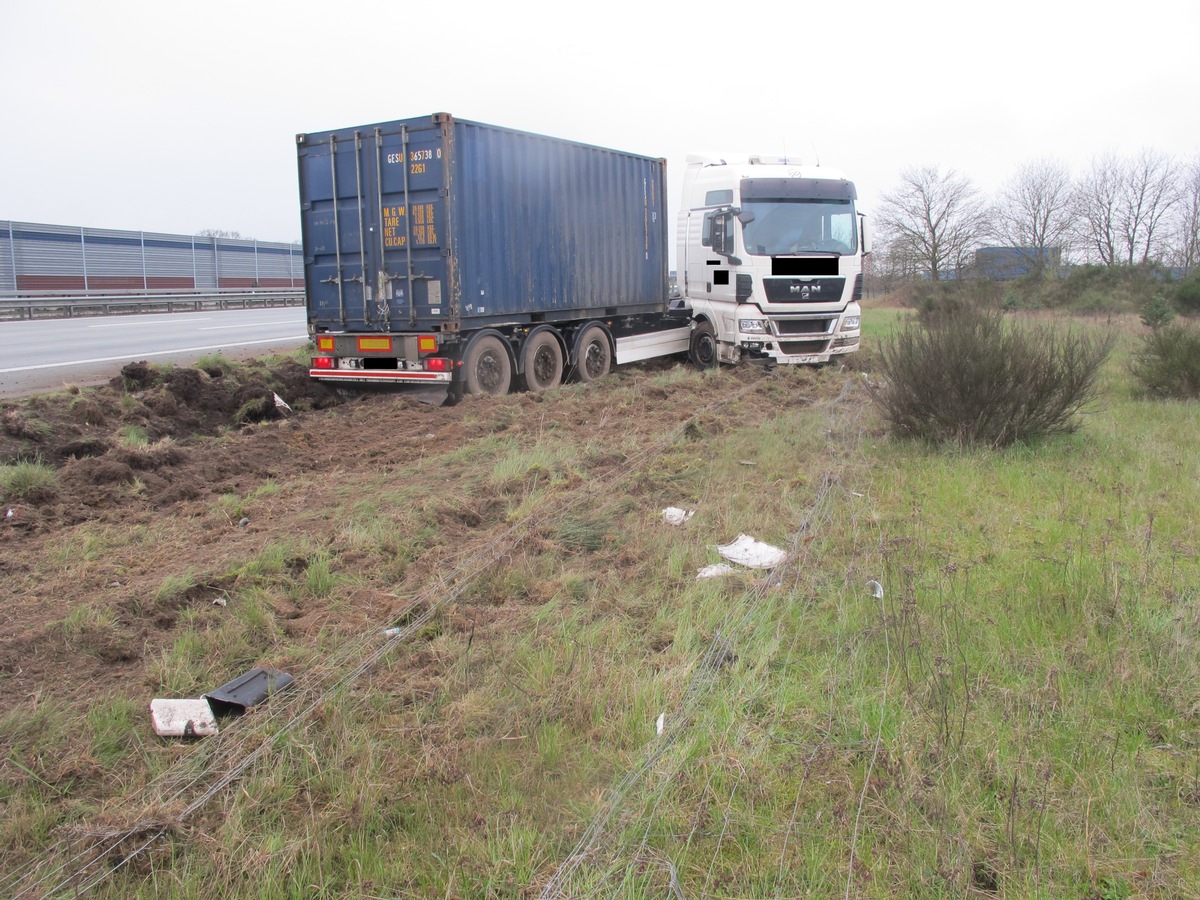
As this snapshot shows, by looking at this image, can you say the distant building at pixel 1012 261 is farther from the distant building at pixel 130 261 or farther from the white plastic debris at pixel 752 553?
the white plastic debris at pixel 752 553

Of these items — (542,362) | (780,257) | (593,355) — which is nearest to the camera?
(542,362)

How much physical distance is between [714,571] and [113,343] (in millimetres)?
16519

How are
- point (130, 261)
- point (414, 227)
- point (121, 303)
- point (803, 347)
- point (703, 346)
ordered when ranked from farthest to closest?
point (130, 261) < point (121, 303) < point (703, 346) < point (803, 347) < point (414, 227)

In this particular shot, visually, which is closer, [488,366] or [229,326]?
[488,366]

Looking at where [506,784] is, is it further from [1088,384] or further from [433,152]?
[433,152]

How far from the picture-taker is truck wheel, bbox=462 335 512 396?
11.1 metres

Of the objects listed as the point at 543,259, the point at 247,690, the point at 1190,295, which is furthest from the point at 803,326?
the point at 1190,295

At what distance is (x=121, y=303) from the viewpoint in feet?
89.4

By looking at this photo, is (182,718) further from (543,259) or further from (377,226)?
(543,259)

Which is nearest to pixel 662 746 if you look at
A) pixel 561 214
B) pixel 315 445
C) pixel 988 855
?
pixel 988 855

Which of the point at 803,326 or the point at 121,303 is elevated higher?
the point at 121,303

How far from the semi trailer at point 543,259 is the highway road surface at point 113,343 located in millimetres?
4054

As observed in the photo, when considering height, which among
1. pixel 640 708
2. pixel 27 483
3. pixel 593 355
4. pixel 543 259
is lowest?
pixel 640 708

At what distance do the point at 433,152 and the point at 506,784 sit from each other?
915 centimetres
